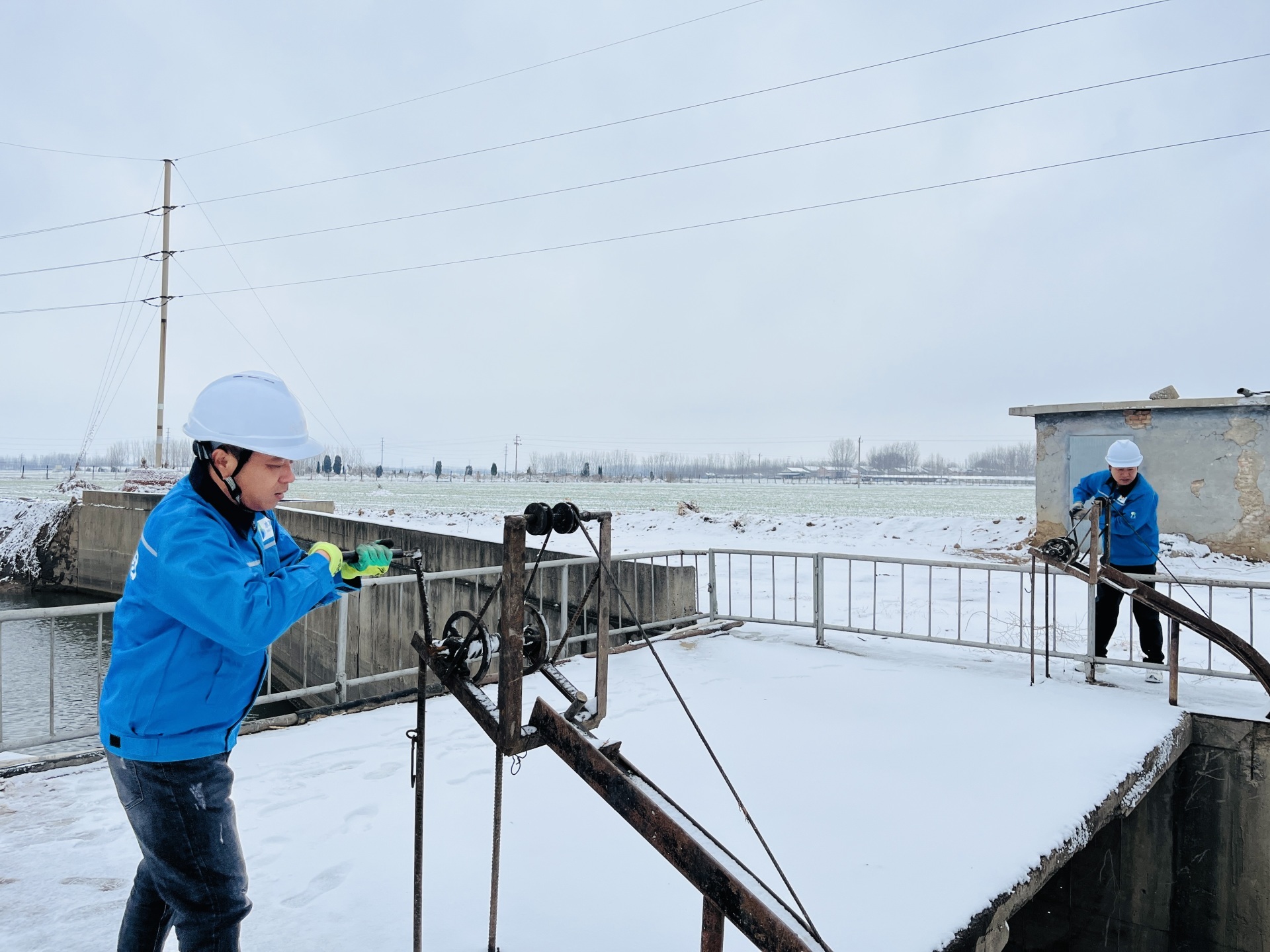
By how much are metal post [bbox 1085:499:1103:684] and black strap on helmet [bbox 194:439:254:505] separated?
553 centimetres

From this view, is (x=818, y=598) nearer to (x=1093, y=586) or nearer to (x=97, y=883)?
(x=1093, y=586)

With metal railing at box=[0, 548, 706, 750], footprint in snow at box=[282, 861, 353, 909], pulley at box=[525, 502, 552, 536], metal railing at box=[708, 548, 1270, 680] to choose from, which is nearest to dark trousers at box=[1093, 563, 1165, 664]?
metal railing at box=[708, 548, 1270, 680]

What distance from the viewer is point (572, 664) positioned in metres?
6.80

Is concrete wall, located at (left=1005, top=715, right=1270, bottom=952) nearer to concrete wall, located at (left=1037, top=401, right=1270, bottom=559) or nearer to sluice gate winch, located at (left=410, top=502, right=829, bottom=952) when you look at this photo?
sluice gate winch, located at (left=410, top=502, right=829, bottom=952)

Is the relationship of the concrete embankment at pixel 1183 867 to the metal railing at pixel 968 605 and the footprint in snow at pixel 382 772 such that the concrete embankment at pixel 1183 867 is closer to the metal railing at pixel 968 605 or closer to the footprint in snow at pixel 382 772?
the metal railing at pixel 968 605

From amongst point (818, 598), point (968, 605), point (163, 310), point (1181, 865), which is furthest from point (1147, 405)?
point (163, 310)

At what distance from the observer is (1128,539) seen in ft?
20.0

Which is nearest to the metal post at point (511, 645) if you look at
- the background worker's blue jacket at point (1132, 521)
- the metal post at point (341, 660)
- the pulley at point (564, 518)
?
the pulley at point (564, 518)

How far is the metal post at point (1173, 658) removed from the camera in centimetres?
503

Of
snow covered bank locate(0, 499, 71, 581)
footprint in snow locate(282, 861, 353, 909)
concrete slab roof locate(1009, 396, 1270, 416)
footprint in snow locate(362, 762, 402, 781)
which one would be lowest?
snow covered bank locate(0, 499, 71, 581)

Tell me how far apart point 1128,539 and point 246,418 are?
6.66 metres

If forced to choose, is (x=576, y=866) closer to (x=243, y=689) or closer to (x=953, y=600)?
(x=243, y=689)

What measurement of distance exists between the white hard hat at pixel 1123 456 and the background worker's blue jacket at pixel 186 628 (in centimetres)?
634

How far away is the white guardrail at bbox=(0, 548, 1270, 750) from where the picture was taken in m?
5.46
